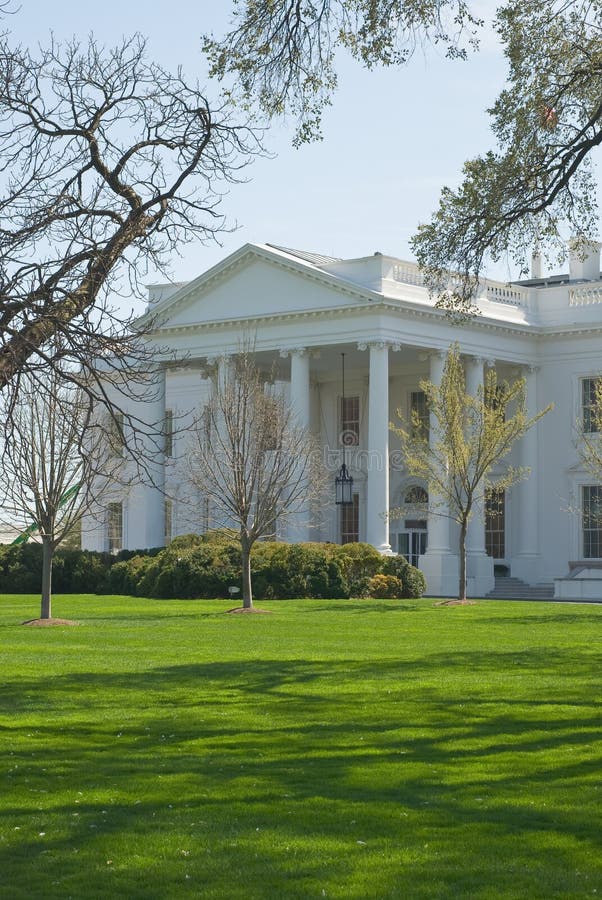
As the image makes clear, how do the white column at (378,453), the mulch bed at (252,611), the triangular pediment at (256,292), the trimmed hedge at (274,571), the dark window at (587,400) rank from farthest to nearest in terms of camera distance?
the dark window at (587,400) → the triangular pediment at (256,292) → the white column at (378,453) → the trimmed hedge at (274,571) → the mulch bed at (252,611)

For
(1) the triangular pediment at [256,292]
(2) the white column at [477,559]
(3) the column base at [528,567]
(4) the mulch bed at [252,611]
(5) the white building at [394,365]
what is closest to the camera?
(4) the mulch bed at [252,611]

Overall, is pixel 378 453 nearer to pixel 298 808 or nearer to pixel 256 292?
pixel 256 292

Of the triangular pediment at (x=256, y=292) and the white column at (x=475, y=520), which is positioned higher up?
the triangular pediment at (x=256, y=292)

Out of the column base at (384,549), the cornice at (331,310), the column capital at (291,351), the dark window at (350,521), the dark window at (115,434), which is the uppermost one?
the cornice at (331,310)

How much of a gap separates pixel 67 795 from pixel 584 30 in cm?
1425

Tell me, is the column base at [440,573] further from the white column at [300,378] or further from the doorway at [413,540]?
the white column at [300,378]

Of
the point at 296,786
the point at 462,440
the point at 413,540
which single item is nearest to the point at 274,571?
the point at 462,440

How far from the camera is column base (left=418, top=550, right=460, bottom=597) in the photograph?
48.4 metres

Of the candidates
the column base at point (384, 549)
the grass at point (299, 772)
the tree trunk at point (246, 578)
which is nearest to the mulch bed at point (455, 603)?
the column base at point (384, 549)

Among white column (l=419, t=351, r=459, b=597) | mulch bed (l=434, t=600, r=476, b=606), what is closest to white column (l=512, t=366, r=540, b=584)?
white column (l=419, t=351, r=459, b=597)

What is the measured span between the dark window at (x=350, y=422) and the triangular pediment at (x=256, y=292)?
23.1 feet

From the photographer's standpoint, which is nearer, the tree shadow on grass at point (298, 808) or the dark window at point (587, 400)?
the tree shadow on grass at point (298, 808)

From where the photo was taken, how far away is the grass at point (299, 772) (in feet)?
27.7

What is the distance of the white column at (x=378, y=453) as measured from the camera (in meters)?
47.4
